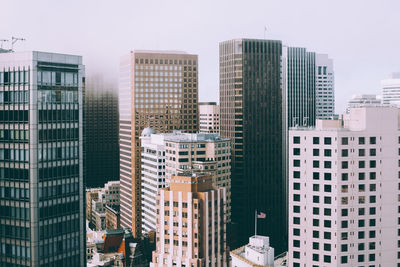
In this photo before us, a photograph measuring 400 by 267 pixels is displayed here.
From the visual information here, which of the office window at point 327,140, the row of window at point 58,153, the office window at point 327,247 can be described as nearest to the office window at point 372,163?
the office window at point 327,140

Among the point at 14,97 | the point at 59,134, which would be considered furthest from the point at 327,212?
the point at 14,97

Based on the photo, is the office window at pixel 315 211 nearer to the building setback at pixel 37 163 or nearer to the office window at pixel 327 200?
the office window at pixel 327 200

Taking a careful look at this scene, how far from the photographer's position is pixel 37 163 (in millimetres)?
138625

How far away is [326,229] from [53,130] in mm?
76979

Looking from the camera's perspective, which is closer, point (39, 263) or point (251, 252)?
point (39, 263)

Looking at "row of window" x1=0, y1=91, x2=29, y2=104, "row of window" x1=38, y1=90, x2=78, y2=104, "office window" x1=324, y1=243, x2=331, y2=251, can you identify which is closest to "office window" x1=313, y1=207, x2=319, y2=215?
"office window" x1=324, y1=243, x2=331, y2=251

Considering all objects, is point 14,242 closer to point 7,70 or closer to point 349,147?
point 7,70

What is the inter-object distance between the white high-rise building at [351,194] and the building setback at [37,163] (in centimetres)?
6255

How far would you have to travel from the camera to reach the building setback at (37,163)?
138375mm

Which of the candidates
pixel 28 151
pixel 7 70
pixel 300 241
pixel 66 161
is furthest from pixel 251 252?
pixel 7 70

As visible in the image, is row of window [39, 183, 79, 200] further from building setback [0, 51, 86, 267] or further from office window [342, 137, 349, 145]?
office window [342, 137, 349, 145]

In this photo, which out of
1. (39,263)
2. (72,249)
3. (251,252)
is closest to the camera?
(39,263)

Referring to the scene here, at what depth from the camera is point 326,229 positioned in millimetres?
143250

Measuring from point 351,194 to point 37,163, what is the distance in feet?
271
